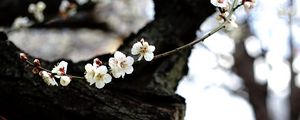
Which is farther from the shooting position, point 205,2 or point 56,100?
point 205,2

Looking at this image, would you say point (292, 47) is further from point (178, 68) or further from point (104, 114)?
point (104, 114)

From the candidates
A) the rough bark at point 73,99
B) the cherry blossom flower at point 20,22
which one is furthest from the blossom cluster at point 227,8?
the cherry blossom flower at point 20,22

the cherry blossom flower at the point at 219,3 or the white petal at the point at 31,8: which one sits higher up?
the white petal at the point at 31,8

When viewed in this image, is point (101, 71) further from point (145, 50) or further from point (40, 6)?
point (40, 6)

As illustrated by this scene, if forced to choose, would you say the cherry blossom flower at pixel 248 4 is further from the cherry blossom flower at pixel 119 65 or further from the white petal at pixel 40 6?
the white petal at pixel 40 6

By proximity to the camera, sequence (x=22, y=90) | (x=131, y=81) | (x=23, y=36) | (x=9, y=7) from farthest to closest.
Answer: (x=23, y=36) < (x=9, y=7) < (x=131, y=81) < (x=22, y=90)

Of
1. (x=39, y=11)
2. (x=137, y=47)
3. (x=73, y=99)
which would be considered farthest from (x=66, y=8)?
(x=137, y=47)

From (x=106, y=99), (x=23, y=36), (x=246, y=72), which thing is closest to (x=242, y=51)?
(x=246, y=72)

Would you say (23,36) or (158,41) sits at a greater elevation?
(23,36)
